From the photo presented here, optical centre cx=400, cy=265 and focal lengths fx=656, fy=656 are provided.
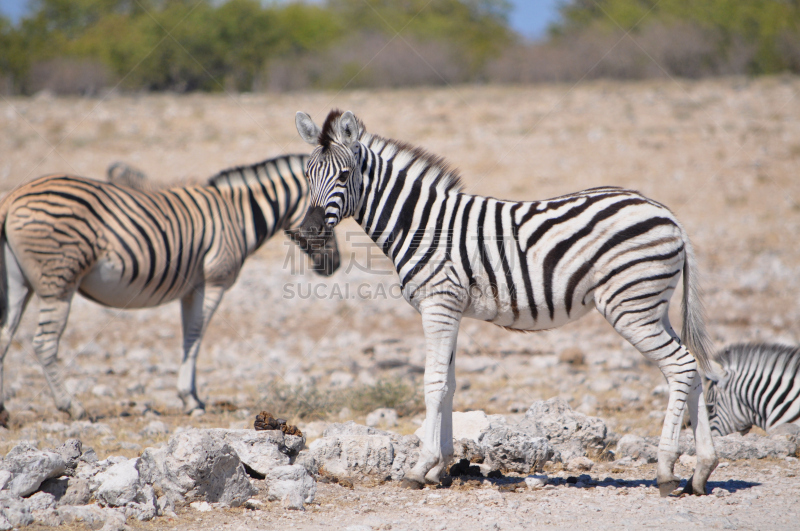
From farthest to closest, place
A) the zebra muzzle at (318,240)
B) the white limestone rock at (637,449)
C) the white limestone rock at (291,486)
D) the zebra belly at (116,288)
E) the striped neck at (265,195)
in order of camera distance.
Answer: the striped neck at (265,195), the zebra belly at (116,288), the white limestone rock at (637,449), the zebra muzzle at (318,240), the white limestone rock at (291,486)

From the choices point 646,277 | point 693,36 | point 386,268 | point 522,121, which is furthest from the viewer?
point 693,36

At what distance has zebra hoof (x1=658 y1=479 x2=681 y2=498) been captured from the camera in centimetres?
446

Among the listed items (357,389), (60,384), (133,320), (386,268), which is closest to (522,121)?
(386,268)

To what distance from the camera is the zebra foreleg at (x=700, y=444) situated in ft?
14.8

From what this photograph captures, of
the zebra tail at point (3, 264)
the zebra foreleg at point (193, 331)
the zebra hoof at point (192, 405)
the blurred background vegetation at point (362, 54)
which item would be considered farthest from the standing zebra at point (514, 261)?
the blurred background vegetation at point (362, 54)

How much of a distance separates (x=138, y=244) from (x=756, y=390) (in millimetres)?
6556

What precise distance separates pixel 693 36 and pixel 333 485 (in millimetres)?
30488

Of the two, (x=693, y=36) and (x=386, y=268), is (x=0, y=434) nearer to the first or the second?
(x=386, y=268)

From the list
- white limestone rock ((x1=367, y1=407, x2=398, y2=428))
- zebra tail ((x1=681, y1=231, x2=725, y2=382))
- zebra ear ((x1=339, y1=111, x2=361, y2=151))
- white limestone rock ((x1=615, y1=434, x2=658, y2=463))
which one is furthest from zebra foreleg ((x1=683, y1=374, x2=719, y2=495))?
white limestone rock ((x1=367, y1=407, x2=398, y2=428))

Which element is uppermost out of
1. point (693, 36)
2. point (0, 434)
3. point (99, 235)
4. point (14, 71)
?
point (693, 36)

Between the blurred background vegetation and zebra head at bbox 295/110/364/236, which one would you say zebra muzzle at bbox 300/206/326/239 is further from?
the blurred background vegetation

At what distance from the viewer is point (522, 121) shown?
23.7m

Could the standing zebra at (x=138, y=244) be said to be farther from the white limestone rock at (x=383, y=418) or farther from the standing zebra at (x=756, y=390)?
the standing zebra at (x=756, y=390)

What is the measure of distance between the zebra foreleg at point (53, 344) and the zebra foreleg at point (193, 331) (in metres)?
1.05
